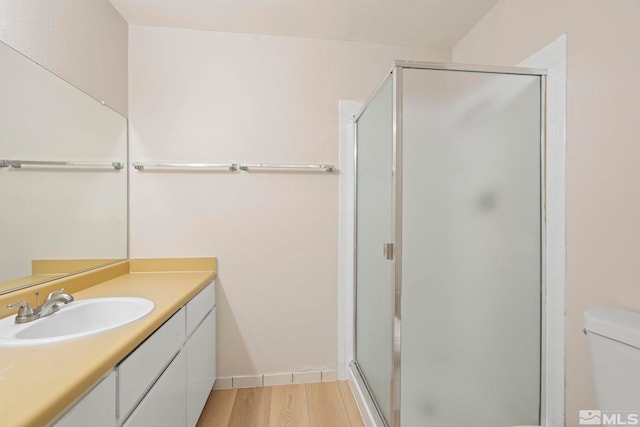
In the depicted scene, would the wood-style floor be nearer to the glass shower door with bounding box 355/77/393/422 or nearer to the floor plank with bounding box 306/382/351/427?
the floor plank with bounding box 306/382/351/427

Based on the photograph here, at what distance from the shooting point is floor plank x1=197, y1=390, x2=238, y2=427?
1.62m

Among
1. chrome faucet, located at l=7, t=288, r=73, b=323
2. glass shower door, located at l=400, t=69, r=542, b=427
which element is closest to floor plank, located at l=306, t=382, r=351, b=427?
glass shower door, located at l=400, t=69, r=542, b=427

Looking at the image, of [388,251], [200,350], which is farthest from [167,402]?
[388,251]

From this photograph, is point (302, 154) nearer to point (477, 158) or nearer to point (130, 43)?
point (477, 158)

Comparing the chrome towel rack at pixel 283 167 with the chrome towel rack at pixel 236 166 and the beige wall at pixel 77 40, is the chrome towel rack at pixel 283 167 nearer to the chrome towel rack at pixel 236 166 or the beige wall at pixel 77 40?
the chrome towel rack at pixel 236 166

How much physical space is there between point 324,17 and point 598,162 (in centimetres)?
159

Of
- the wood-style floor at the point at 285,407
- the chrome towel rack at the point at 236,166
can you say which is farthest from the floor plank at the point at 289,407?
the chrome towel rack at the point at 236,166

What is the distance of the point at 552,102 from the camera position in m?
1.29

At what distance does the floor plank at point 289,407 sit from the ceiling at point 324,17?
2.36 m

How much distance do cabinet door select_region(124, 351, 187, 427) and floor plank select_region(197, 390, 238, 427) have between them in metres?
0.38

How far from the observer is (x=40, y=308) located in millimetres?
1061

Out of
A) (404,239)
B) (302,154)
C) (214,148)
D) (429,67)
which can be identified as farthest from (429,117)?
(214,148)

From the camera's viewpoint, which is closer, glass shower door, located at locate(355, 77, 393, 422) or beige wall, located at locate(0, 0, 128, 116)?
beige wall, located at locate(0, 0, 128, 116)

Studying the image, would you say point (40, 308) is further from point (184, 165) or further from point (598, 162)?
point (598, 162)
